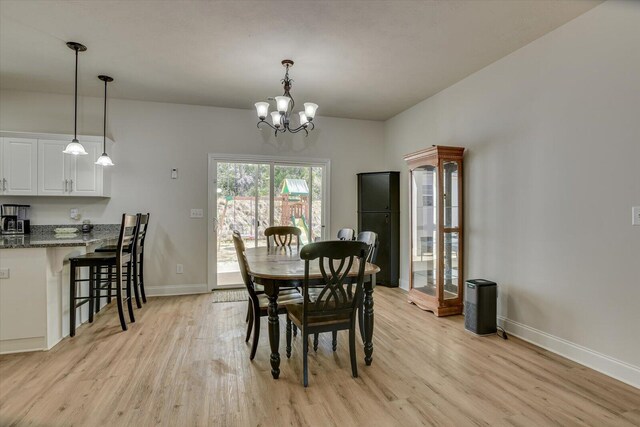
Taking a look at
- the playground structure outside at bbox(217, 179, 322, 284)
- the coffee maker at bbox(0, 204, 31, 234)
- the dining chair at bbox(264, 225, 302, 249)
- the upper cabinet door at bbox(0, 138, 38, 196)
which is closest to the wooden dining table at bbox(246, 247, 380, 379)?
the dining chair at bbox(264, 225, 302, 249)

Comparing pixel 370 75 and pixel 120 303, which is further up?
pixel 370 75

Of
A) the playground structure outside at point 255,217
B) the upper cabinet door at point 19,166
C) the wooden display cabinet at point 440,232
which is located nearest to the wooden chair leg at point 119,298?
the playground structure outside at point 255,217

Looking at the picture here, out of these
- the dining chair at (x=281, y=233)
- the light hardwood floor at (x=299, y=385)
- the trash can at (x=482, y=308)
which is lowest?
the light hardwood floor at (x=299, y=385)

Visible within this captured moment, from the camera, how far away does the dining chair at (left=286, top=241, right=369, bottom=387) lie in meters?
2.06

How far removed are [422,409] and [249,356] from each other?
136cm

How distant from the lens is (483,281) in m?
3.19

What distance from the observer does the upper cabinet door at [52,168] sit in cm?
382

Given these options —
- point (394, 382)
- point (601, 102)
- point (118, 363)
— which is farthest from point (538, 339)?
point (118, 363)

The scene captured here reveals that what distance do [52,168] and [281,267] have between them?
3.41 meters

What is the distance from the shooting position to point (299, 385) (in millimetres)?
2158

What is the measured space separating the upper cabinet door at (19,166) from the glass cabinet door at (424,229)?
15.2 feet

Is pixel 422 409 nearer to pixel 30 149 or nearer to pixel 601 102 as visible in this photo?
pixel 601 102

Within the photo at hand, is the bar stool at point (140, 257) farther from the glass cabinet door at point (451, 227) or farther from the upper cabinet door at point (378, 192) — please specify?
the glass cabinet door at point (451, 227)

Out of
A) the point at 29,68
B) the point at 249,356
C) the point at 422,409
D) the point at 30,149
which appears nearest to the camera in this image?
the point at 422,409
